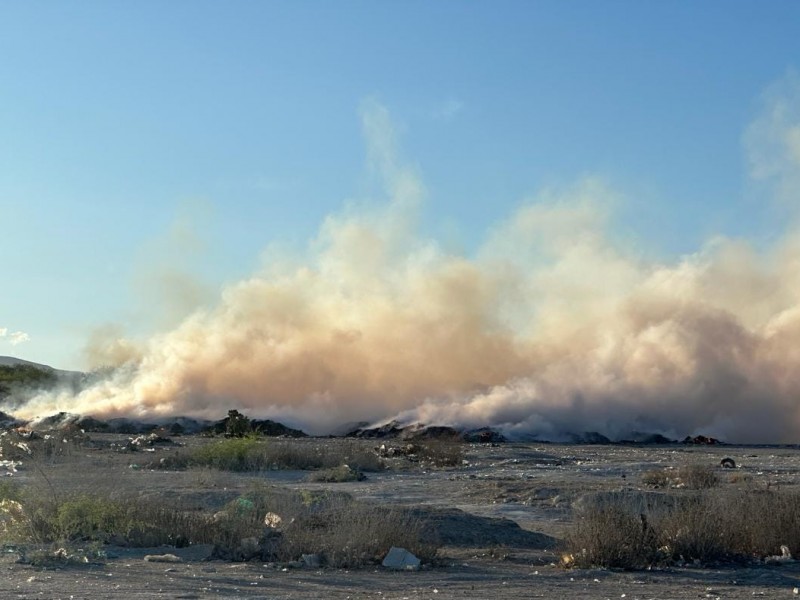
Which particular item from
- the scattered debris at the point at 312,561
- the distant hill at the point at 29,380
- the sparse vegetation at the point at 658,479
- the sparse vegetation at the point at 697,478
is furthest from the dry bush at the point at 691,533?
the distant hill at the point at 29,380

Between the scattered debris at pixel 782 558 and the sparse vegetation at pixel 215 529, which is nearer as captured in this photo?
the sparse vegetation at pixel 215 529

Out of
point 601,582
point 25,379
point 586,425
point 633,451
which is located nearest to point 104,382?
point 25,379

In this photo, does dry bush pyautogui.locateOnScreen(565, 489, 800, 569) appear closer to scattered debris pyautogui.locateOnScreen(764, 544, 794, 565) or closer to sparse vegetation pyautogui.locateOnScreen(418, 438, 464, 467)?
scattered debris pyautogui.locateOnScreen(764, 544, 794, 565)

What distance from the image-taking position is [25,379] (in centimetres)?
11450

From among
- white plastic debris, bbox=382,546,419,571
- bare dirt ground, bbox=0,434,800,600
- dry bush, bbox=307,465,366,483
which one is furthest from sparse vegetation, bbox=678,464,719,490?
white plastic debris, bbox=382,546,419,571

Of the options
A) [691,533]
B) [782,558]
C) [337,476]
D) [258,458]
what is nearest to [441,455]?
[258,458]

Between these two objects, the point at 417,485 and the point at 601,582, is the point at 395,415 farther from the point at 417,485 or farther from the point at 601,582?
the point at 601,582

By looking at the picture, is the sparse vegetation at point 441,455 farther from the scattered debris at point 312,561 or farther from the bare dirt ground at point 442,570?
the scattered debris at point 312,561

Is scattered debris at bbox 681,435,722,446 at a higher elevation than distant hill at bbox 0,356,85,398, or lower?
lower

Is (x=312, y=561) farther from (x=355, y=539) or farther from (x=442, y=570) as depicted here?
(x=442, y=570)

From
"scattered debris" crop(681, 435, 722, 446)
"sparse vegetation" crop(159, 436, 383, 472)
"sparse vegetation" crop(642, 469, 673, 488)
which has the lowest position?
"sparse vegetation" crop(642, 469, 673, 488)

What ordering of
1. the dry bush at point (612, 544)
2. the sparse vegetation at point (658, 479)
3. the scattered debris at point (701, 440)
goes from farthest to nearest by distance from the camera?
the scattered debris at point (701, 440)
the sparse vegetation at point (658, 479)
the dry bush at point (612, 544)

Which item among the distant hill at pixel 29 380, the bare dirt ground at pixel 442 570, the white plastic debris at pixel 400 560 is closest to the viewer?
the bare dirt ground at pixel 442 570

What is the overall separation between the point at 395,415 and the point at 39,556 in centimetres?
5951
